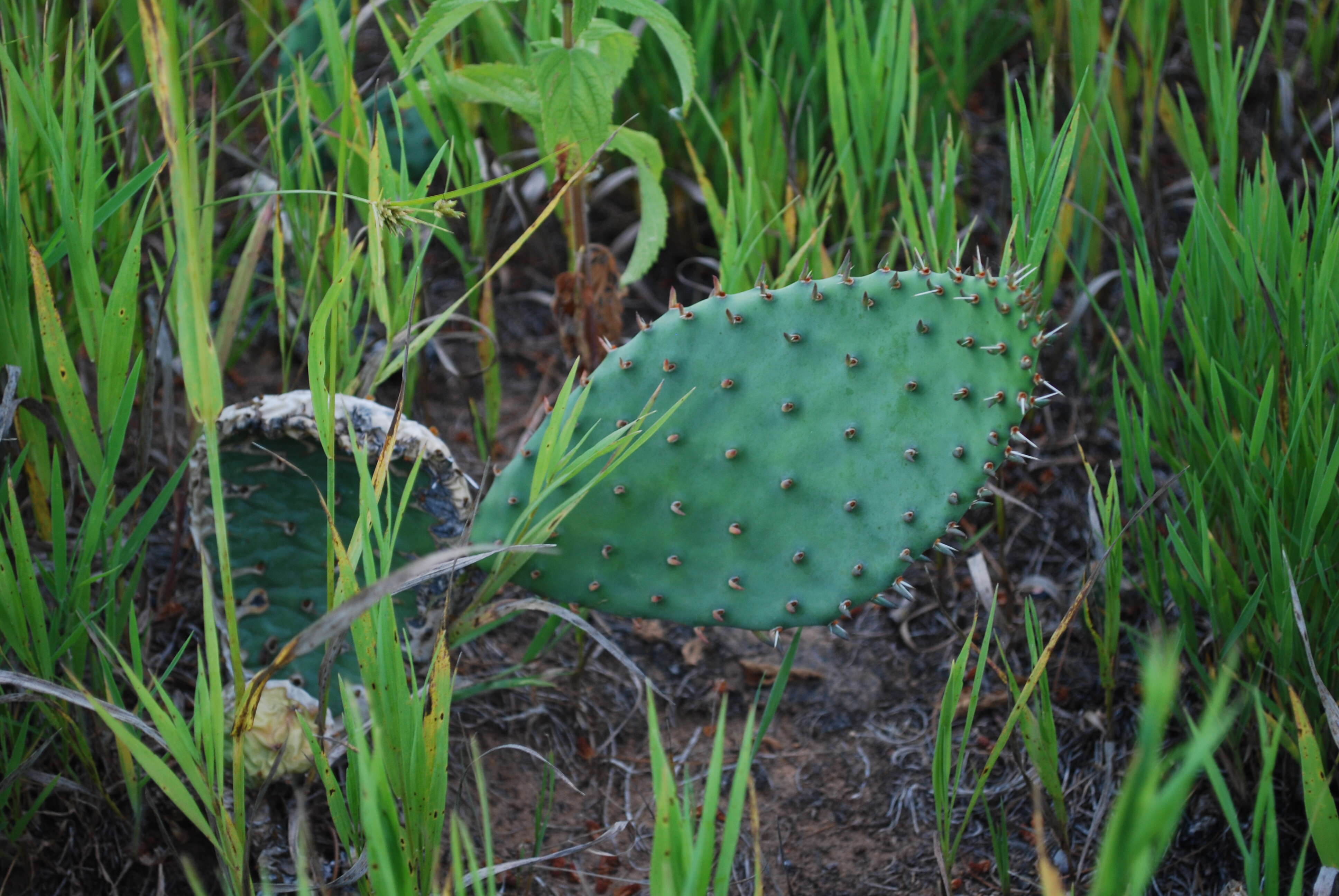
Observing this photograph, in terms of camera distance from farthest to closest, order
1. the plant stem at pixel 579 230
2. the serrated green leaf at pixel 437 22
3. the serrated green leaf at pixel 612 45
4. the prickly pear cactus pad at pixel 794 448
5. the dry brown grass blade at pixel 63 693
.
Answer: the plant stem at pixel 579 230, the serrated green leaf at pixel 612 45, the serrated green leaf at pixel 437 22, the prickly pear cactus pad at pixel 794 448, the dry brown grass blade at pixel 63 693

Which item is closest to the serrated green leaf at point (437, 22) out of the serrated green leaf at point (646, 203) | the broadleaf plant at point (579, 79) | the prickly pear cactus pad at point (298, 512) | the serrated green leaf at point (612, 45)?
the broadleaf plant at point (579, 79)

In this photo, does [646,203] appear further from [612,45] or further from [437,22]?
[437,22]

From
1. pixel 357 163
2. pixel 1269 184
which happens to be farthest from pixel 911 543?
pixel 357 163

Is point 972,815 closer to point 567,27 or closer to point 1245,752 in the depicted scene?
point 1245,752

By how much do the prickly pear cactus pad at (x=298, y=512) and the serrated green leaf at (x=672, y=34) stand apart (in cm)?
47

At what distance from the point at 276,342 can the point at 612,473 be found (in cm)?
96

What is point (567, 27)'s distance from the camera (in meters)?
1.26

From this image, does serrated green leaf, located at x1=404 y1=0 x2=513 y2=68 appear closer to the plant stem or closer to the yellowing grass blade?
the plant stem

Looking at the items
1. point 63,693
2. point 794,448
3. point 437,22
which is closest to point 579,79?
point 437,22

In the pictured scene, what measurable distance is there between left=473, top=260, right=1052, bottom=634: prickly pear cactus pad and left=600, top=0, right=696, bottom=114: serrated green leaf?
27 cm

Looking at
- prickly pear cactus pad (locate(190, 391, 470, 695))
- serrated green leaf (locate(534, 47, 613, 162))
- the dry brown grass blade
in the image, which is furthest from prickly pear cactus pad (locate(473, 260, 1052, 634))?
the dry brown grass blade

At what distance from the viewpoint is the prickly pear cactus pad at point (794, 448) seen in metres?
1.05

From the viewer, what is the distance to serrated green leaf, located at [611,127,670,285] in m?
1.36

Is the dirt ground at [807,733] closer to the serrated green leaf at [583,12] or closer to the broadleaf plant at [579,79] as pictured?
the broadleaf plant at [579,79]
